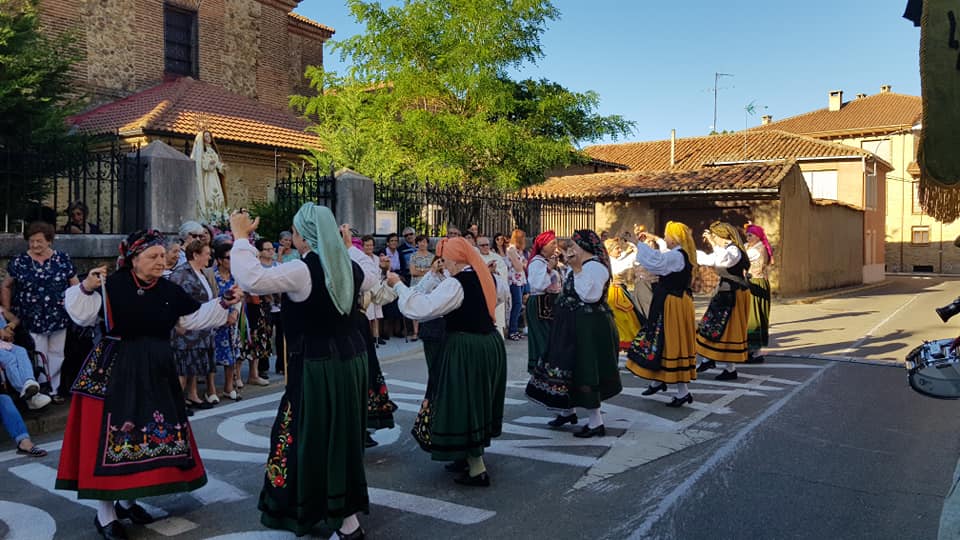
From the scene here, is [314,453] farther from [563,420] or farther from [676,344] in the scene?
[676,344]

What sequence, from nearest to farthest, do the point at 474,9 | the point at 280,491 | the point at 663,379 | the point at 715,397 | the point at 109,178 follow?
the point at 280,491 → the point at 663,379 → the point at 715,397 → the point at 109,178 → the point at 474,9

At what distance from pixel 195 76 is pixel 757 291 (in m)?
19.4

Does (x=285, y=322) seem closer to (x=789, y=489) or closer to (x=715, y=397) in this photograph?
(x=789, y=489)

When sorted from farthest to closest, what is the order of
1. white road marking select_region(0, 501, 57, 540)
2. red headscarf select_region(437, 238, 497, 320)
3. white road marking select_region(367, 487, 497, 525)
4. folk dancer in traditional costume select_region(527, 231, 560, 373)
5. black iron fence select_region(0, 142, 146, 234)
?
black iron fence select_region(0, 142, 146, 234) < folk dancer in traditional costume select_region(527, 231, 560, 373) < red headscarf select_region(437, 238, 497, 320) < white road marking select_region(367, 487, 497, 525) < white road marking select_region(0, 501, 57, 540)

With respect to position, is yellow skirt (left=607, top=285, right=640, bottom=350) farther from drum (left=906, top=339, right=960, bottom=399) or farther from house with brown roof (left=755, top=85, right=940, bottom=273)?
house with brown roof (left=755, top=85, right=940, bottom=273)

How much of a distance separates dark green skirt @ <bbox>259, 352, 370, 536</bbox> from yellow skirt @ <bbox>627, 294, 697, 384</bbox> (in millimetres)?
4173

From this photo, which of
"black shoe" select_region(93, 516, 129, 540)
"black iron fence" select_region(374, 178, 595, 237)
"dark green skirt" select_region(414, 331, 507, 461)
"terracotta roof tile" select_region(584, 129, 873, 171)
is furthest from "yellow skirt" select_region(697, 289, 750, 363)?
"terracotta roof tile" select_region(584, 129, 873, 171)

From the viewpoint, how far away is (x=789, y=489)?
502cm

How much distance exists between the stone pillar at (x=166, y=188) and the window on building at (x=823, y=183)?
2646 centimetres

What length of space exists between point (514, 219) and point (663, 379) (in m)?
8.60

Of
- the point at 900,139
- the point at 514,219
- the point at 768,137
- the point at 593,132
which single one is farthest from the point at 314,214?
the point at 900,139

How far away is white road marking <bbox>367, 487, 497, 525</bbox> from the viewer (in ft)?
14.8

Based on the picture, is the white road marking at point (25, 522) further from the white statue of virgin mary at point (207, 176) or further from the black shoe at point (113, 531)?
the white statue of virgin mary at point (207, 176)

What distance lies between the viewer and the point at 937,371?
9.24 feet
